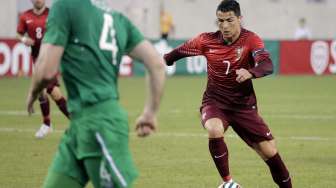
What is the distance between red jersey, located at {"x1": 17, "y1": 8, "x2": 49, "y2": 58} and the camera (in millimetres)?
17000

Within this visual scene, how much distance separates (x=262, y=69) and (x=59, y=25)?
4164 mm

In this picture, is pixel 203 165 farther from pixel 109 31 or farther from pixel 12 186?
pixel 109 31

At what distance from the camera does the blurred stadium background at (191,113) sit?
1240 centimetres

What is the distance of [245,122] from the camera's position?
1045 centimetres

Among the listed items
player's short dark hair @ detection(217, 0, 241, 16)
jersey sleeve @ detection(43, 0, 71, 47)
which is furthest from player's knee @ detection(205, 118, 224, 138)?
jersey sleeve @ detection(43, 0, 71, 47)

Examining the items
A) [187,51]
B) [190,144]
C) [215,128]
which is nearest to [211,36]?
[187,51]

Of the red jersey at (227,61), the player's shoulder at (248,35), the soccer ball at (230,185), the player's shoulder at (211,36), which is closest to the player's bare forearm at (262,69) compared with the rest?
the red jersey at (227,61)

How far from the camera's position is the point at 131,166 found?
6.50 m

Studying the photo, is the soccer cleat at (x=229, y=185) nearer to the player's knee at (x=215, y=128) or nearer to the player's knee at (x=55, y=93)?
the player's knee at (x=215, y=128)

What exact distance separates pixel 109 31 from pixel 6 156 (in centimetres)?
770

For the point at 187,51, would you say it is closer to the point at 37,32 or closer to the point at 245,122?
the point at 245,122

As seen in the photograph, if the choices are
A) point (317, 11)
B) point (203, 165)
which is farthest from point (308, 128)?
point (317, 11)

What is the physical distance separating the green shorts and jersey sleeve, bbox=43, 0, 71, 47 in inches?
21.0

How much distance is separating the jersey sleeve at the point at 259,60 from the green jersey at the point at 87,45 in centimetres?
364
